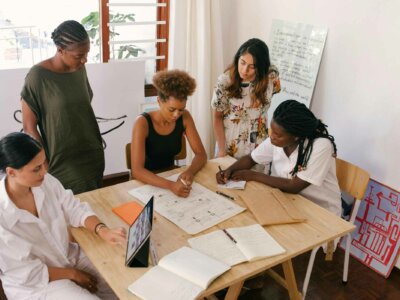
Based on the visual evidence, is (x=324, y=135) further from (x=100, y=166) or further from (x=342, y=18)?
(x=100, y=166)

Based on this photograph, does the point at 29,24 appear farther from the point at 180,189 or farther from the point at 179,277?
the point at 179,277

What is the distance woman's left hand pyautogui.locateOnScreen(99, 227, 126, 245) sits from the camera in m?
1.48

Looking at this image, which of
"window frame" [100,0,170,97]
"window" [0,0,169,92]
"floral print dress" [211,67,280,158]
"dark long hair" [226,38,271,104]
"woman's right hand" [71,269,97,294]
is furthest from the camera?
"window frame" [100,0,170,97]

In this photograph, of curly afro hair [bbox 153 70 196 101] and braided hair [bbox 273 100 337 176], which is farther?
curly afro hair [bbox 153 70 196 101]

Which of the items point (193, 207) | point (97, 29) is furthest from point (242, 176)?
point (97, 29)

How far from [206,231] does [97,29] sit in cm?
220

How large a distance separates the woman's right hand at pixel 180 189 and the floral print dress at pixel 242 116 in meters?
0.77

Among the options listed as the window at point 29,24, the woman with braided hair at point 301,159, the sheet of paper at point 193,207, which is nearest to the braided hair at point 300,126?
the woman with braided hair at point 301,159

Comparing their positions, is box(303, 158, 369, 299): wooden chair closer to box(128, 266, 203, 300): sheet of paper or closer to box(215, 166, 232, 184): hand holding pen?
box(215, 166, 232, 184): hand holding pen

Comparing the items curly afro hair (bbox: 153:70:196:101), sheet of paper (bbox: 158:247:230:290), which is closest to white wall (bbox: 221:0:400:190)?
curly afro hair (bbox: 153:70:196:101)

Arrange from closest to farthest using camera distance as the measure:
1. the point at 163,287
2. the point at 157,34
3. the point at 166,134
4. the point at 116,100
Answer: the point at 163,287
the point at 166,134
the point at 116,100
the point at 157,34

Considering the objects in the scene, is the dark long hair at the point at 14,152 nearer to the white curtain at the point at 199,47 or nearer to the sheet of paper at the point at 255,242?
the sheet of paper at the point at 255,242

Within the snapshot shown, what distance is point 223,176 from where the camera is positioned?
2.02m

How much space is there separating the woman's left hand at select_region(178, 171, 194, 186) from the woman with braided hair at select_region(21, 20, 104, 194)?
1.88 feet
